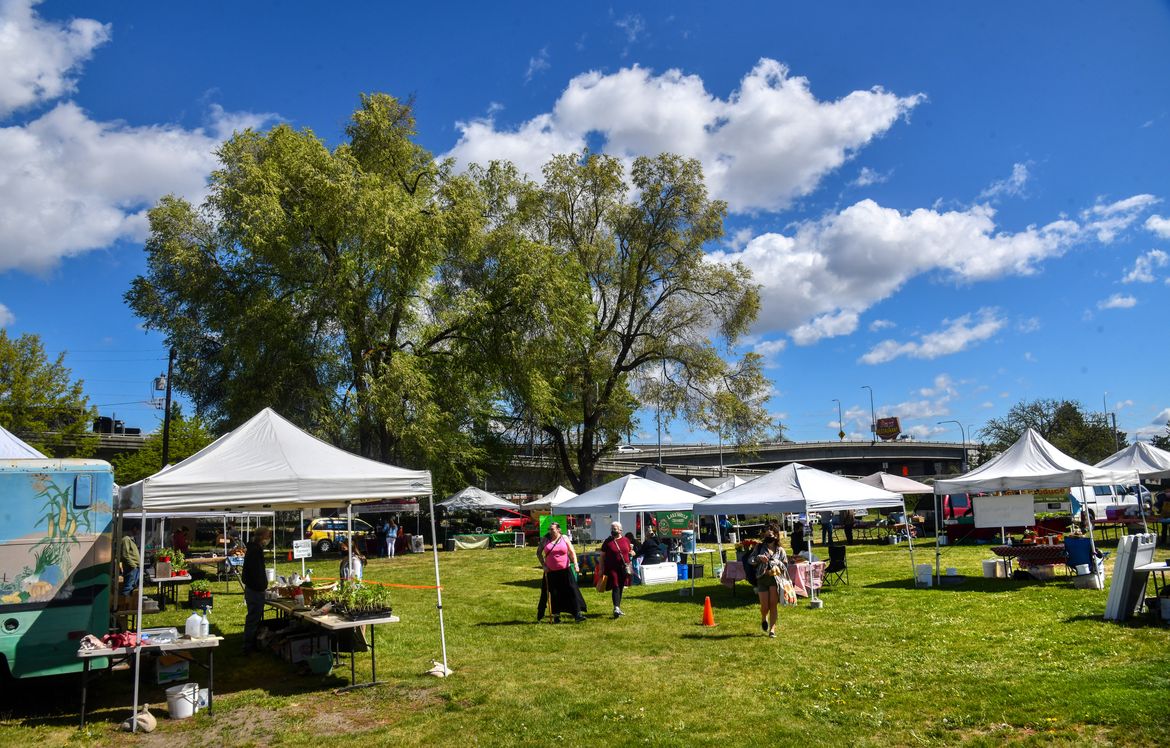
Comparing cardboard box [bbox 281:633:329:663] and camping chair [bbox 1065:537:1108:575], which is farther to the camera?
camping chair [bbox 1065:537:1108:575]

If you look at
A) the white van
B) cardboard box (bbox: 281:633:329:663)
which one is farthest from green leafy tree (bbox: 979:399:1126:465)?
cardboard box (bbox: 281:633:329:663)

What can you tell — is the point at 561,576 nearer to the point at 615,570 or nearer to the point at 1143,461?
the point at 615,570

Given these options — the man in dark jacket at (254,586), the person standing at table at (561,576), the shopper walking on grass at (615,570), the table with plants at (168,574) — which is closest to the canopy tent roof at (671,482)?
the shopper walking on grass at (615,570)

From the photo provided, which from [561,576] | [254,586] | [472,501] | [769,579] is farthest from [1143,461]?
[254,586]

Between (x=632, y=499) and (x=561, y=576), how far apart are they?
5544 mm

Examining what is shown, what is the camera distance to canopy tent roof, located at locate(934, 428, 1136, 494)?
56.6 feet

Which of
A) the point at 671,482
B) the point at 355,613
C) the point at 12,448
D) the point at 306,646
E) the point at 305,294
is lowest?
the point at 306,646

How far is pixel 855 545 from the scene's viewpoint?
3102cm

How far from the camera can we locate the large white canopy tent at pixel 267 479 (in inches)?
343

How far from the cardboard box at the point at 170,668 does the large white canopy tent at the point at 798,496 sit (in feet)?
33.3

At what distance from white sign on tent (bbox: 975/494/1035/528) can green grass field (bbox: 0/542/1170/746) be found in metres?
9.39

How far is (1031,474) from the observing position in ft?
58.0

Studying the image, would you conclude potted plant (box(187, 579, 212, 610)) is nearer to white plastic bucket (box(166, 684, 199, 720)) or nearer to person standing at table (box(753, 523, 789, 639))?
white plastic bucket (box(166, 684, 199, 720))

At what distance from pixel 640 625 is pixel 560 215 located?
28399mm
